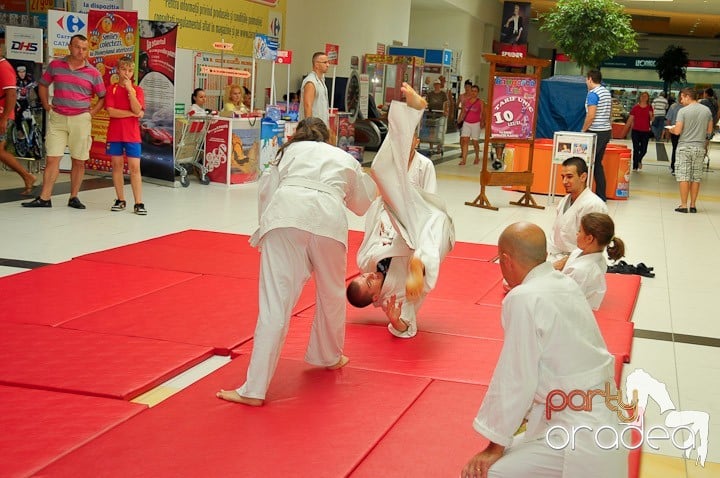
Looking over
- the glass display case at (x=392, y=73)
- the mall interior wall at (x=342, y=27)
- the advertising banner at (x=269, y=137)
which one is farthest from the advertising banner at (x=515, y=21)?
the advertising banner at (x=269, y=137)

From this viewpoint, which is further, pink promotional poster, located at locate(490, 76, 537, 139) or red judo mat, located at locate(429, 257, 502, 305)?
pink promotional poster, located at locate(490, 76, 537, 139)

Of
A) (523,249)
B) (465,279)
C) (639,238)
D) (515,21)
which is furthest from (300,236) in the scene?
(515,21)

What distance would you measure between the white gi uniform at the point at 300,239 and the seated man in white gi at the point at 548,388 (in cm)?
142

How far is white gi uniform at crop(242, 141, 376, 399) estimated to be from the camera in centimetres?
380

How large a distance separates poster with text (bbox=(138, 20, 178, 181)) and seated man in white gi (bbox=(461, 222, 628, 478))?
28.6 feet

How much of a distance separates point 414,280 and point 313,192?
3.20 feet

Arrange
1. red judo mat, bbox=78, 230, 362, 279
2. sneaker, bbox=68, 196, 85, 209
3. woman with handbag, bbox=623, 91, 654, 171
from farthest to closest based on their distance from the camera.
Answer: woman with handbag, bbox=623, 91, 654, 171 → sneaker, bbox=68, 196, 85, 209 → red judo mat, bbox=78, 230, 362, 279

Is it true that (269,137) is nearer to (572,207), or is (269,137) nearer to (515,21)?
(572,207)

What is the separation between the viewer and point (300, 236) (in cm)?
386

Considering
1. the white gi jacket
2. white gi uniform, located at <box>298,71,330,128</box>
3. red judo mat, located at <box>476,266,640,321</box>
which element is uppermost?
white gi uniform, located at <box>298,71,330,128</box>

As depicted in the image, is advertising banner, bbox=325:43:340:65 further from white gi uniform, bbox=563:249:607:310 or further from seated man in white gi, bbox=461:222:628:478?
seated man in white gi, bbox=461:222:628:478

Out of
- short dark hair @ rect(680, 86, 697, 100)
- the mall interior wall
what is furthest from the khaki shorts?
the mall interior wall

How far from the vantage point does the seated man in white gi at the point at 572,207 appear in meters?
6.08

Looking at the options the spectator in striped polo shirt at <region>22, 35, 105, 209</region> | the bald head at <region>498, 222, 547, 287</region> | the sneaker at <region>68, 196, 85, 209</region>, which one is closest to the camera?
the bald head at <region>498, 222, 547, 287</region>
